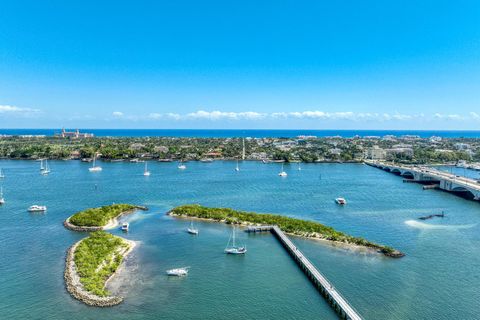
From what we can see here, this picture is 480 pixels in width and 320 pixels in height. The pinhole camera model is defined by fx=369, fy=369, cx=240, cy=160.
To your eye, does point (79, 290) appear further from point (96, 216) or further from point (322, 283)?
point (96, 216)

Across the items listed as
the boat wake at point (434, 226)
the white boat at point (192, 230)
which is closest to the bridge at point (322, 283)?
the white boat at point (192, 230)

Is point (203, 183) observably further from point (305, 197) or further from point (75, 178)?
point (75, 178)

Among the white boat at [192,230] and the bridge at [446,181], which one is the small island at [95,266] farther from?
the bridge at [446,181]

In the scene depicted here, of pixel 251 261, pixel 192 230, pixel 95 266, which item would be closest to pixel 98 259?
pixel 95 266

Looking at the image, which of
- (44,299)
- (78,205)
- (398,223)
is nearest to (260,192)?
(398,223)

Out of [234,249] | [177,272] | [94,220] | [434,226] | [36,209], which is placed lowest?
[434,226]
